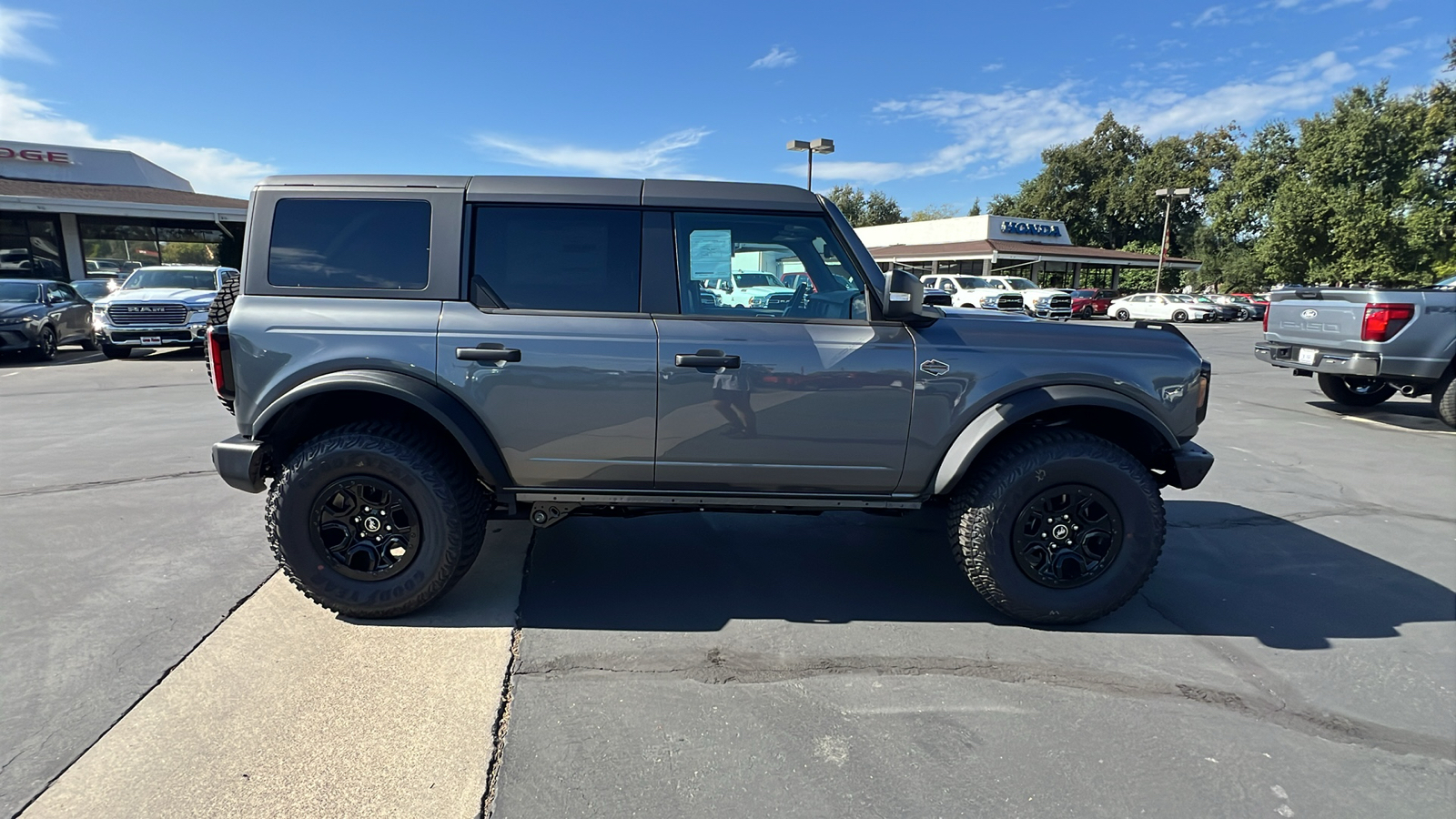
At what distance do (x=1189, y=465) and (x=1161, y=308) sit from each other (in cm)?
3273

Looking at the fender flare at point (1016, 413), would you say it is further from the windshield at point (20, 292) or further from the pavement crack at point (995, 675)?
the windshield at point (20, 292)

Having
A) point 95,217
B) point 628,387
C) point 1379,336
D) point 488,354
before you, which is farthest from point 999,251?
point 95,217

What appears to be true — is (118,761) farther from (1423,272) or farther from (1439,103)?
(1439,103)

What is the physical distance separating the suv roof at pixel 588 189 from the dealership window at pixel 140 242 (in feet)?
84.0

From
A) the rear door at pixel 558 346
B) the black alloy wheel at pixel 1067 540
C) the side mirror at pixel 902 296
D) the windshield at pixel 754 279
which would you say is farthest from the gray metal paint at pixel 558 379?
the black alloy wheel at pixel 1067 540

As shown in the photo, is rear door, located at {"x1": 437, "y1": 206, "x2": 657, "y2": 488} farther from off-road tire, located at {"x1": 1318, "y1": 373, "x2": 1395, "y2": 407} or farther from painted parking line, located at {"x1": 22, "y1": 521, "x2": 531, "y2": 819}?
off-road tire, located at {"x1": 1318, "y1": 373, "x2": 1395, "y2": 407}

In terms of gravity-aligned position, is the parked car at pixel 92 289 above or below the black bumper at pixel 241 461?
above

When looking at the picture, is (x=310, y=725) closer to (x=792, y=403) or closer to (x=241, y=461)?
(x=241, y=461)

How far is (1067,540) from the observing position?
317cm

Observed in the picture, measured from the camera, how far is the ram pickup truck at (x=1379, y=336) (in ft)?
23.4

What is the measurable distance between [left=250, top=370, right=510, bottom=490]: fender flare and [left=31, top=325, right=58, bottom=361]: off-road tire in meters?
13.3

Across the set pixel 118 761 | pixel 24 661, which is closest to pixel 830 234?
pixel 118 761

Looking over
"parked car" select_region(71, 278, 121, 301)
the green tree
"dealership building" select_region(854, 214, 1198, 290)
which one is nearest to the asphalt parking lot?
"parked car" select_region(71, 278, 121, 301)

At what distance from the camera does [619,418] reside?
3039 mm
